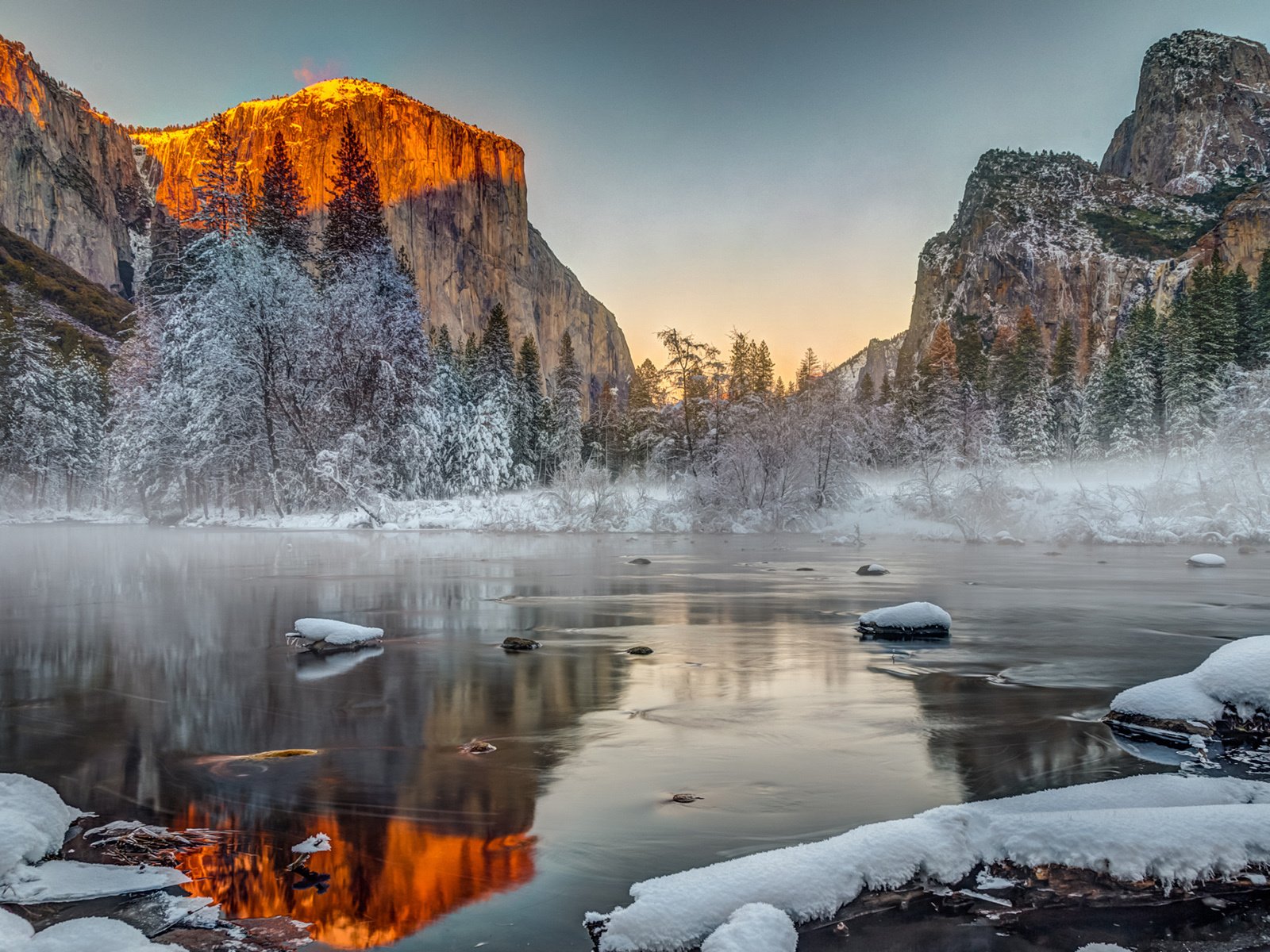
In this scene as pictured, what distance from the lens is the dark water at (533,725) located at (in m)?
3.61

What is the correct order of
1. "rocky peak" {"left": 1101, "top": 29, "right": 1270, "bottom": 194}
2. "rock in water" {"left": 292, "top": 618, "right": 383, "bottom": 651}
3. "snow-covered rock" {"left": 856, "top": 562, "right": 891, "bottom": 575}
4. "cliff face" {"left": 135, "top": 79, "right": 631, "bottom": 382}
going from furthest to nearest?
1. "cliff face" {"left": 135, "top": 79, "right": 631, "bottom": 382}
2. "rocky peak" {"left": 1101, "top": 29, "right": 1270, "bottom": 194}
3. "snow-covered rock" {"left": 856, "top": 562, "right": 891, "bottom": 575}
4. "rock in water" {"left": 292, "top": 618, "right": 383, "bottom": 651}

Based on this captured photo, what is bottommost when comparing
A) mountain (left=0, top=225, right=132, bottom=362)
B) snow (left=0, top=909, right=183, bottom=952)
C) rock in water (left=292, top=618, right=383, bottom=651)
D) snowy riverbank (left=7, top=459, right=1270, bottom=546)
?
snow (left=0, top=909, right=183, bottom=952)

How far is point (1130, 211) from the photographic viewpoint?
134 m

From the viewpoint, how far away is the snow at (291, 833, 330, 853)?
372 centimetres

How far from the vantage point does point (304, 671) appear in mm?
7969

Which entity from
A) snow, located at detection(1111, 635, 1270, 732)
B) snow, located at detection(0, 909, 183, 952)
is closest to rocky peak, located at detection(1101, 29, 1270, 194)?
snow, located at detection(1111, 635, 1270, 732)

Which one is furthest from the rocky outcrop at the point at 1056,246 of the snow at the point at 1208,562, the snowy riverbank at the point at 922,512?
the snow at the point at 1208,562

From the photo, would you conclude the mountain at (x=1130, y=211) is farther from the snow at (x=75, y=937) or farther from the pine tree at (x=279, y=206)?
the snow at (x=75, y=937)

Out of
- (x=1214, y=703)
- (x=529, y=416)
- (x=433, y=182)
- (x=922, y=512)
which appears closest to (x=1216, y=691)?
(x=1214, y=703)

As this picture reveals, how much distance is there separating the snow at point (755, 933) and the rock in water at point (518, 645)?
6.38 meters

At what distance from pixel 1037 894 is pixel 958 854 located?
0.32 m

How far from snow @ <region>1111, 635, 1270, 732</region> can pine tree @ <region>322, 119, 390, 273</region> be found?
143 feet

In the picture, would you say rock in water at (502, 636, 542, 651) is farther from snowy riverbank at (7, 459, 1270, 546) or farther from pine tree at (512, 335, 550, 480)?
pine tree at (512, 335, 550, 480)

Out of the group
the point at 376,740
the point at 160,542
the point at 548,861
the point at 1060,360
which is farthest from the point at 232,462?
the point at 1060,360
